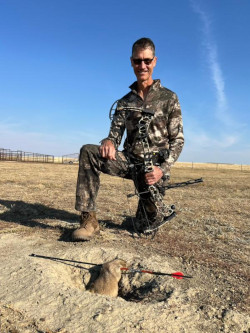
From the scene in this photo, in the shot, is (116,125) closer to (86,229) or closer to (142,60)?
(142,60)

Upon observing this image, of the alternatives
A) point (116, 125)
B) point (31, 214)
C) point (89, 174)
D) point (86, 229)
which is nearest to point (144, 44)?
point (116, 125)

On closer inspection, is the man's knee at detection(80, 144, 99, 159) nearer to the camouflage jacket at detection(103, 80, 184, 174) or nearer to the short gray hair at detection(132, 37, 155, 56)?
the camouflage jacket at detection(103, 80, 184, 174)

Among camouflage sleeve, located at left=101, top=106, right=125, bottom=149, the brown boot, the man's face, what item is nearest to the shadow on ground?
the brown boot

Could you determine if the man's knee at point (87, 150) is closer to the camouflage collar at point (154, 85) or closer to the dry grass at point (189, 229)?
the camouflage collar at point (154, 85)

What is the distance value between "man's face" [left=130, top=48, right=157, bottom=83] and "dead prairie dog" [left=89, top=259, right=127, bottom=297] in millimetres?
2736

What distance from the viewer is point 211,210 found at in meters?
7.54

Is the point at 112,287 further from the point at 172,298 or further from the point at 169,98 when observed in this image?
the point at 169,98

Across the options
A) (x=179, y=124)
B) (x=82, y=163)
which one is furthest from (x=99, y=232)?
(x=179, y=124)

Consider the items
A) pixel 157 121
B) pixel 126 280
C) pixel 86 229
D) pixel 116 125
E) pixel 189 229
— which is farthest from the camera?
pixel 189 229

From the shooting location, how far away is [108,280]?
306 cm

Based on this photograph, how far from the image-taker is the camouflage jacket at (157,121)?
Result: 4.54 metres

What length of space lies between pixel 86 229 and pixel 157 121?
1.93 meters

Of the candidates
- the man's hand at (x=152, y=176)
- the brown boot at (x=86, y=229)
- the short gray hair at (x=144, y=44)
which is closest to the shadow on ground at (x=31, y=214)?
the brown boot at (x=86, y=229)

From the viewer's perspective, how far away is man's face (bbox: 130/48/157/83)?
4.32 m
